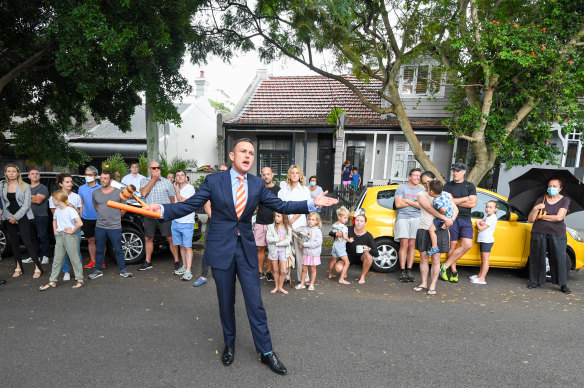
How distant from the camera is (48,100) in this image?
9172 mm

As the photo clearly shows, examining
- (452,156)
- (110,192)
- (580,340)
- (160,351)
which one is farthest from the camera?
(452,156)

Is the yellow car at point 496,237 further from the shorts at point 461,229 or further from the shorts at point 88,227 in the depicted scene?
the shorts at point 88,227

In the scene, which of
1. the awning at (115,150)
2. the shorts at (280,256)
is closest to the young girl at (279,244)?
the shorts at (280,256)

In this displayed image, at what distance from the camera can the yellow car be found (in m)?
5.91

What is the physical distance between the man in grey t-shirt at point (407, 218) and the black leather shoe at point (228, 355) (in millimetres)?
3498

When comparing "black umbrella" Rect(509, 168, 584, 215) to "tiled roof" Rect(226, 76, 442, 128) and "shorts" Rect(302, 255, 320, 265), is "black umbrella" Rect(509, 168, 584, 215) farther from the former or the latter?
"tiled roof" Rect(226, 76, 442, 128)

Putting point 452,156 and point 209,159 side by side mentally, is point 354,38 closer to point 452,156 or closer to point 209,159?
point 452,156

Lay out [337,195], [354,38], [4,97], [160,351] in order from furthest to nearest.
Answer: [337,195] < [354,38] < [4,97] < [160,351]

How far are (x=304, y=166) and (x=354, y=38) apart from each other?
21.8 ft

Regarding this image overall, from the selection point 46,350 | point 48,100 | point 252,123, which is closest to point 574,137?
point 252,123

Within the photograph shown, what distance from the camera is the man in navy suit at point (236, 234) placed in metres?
3.21

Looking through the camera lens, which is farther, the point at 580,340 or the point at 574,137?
the point at 574,137

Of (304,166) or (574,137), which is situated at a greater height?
(574,137)

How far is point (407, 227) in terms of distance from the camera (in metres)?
5.77
